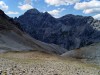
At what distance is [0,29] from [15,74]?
121733 mm

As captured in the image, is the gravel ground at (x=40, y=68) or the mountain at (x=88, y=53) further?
the mountain at (x=88, y=53)

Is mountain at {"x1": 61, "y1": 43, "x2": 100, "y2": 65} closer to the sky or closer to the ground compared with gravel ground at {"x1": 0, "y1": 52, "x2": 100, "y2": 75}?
closer to the sky

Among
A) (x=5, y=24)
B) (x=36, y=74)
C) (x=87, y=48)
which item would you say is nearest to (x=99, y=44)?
(x=87, y=48)

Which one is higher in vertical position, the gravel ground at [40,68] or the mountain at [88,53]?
the mountain at [88,53]

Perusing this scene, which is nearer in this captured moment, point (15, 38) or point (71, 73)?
point (71, 73)

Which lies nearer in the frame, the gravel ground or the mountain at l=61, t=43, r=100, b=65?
the gravel ground

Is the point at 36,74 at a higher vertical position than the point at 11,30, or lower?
lower

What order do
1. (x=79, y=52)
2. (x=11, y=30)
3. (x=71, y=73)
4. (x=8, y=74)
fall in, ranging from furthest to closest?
1. (x=11, y=30)
2. (x=79, y=52)
3. (x=71, y=73)
4. (x=8, y=74)

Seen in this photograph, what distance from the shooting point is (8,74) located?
26.8 metres

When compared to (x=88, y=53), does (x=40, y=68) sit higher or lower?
lower

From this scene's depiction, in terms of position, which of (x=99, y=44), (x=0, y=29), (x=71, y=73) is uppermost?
(x=0, y=29)

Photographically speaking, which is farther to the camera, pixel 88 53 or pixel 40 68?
pixel 88 53

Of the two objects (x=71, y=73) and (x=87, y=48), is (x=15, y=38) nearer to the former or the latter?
(x=87, y=48)

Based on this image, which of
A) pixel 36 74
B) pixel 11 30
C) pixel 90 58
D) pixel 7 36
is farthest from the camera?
pixel 11 30
